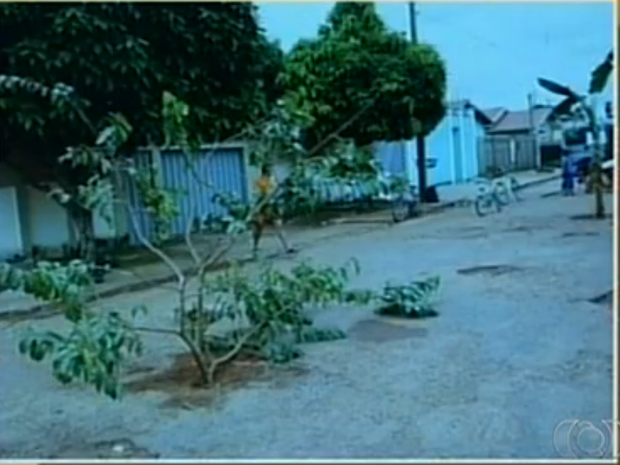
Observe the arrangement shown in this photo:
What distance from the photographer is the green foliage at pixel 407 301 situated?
521cm

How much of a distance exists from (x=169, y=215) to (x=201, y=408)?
0.85 meters

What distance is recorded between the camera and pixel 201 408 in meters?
3.54

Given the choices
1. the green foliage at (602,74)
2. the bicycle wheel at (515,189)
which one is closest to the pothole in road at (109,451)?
the green foliage at (602,74)

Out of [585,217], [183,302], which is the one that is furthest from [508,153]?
[183,302]

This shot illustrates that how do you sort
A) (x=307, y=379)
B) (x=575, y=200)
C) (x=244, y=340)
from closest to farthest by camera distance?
(x=307, y=379)
(x=244, y=340)
(x=575, y=200)

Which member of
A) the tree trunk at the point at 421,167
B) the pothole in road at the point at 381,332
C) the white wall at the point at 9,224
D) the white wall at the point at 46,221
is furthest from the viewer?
the tree trunk at the point at 421,167

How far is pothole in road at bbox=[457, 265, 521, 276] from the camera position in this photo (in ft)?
22.9

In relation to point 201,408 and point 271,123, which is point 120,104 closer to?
point 271,123

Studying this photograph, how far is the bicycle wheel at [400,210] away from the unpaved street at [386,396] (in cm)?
633

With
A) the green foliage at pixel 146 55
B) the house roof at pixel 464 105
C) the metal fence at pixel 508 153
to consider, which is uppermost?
the green foliage at pixel 146 55

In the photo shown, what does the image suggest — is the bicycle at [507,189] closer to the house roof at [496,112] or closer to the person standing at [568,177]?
the person standing at [568,177]

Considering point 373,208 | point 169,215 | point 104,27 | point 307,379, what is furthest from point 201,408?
point 373,208

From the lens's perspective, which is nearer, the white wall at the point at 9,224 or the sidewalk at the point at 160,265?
the sidewalk at the point at 160,265

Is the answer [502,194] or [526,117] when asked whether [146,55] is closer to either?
[526,117]
